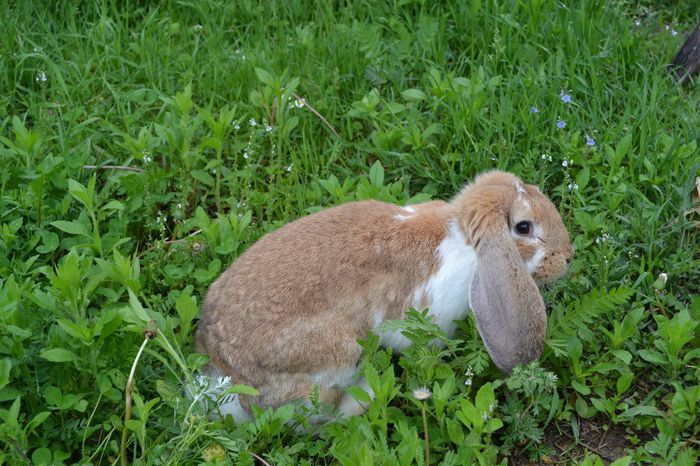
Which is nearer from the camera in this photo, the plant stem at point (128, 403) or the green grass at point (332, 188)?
the plant stem at point (128, 403)

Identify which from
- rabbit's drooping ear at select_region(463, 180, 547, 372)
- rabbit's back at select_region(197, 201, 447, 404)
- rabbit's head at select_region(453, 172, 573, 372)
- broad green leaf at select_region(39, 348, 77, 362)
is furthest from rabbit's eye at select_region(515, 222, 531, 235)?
broad green leaf at select_region(39, 348, 77, 362)

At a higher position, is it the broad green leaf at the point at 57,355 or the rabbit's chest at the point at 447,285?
the rabbit's chest at the point at 447,285

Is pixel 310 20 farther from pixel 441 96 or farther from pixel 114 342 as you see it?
pixel 114 342

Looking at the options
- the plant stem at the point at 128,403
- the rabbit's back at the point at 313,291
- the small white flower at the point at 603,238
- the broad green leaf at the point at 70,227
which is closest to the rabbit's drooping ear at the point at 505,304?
the rabbit's back at the point at 313,291

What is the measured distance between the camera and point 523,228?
14.4 ft

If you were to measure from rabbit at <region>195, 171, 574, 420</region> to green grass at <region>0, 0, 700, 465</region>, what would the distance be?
14 cm

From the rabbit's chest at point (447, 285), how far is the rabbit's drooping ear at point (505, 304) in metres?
0.14

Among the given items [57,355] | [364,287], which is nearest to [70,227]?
[57,355]

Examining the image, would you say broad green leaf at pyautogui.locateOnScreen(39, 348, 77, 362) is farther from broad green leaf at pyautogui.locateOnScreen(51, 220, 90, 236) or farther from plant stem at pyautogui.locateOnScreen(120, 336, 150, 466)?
broad green leaf at pyautogui.locateOnScreen(51, 220, 90, 236)

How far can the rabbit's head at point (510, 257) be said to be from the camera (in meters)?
4.04

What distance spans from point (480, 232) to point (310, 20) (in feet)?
8.54

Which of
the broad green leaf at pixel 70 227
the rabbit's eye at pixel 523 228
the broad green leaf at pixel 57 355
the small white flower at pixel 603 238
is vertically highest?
the rabbit's eye at pixel 523 228

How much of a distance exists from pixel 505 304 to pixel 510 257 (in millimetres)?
206

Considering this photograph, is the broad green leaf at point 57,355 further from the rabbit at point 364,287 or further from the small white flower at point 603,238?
the small white flower at point 603,238
